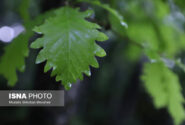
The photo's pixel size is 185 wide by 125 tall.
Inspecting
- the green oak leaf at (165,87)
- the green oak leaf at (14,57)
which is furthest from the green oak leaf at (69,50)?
the green oak leaf at (165,87)

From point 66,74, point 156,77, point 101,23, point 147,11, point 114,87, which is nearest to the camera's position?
point 66,74

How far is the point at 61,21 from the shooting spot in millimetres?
729

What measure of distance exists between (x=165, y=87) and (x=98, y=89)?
4078 mm

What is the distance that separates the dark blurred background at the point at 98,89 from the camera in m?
1.21

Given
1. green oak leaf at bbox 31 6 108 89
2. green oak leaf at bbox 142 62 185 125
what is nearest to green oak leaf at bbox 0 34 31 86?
green oak leaf at bbox 31 6 108 89

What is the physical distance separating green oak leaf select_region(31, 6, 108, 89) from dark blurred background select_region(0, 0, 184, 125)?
228mm

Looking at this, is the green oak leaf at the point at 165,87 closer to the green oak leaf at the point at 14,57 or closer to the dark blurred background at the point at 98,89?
the dark blurred background at the point at 98,89

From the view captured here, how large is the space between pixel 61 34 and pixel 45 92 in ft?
1.45

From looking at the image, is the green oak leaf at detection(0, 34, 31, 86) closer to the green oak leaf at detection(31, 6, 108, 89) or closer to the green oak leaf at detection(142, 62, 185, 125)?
the green oak leaf at detection(31, 6, 108, 89)

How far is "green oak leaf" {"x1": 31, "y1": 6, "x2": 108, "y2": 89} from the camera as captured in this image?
0.64m

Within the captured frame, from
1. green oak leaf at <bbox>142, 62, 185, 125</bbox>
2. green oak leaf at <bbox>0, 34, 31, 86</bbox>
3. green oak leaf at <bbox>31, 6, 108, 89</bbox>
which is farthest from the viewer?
green oak leaf at <bbox>142, 62, 185, 125</bbox>

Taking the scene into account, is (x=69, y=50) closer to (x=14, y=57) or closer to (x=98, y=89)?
(x=14, y=57)

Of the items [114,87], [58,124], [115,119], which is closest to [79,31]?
[58,124]

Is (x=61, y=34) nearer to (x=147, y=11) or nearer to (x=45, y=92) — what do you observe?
(x=45, y=92)
